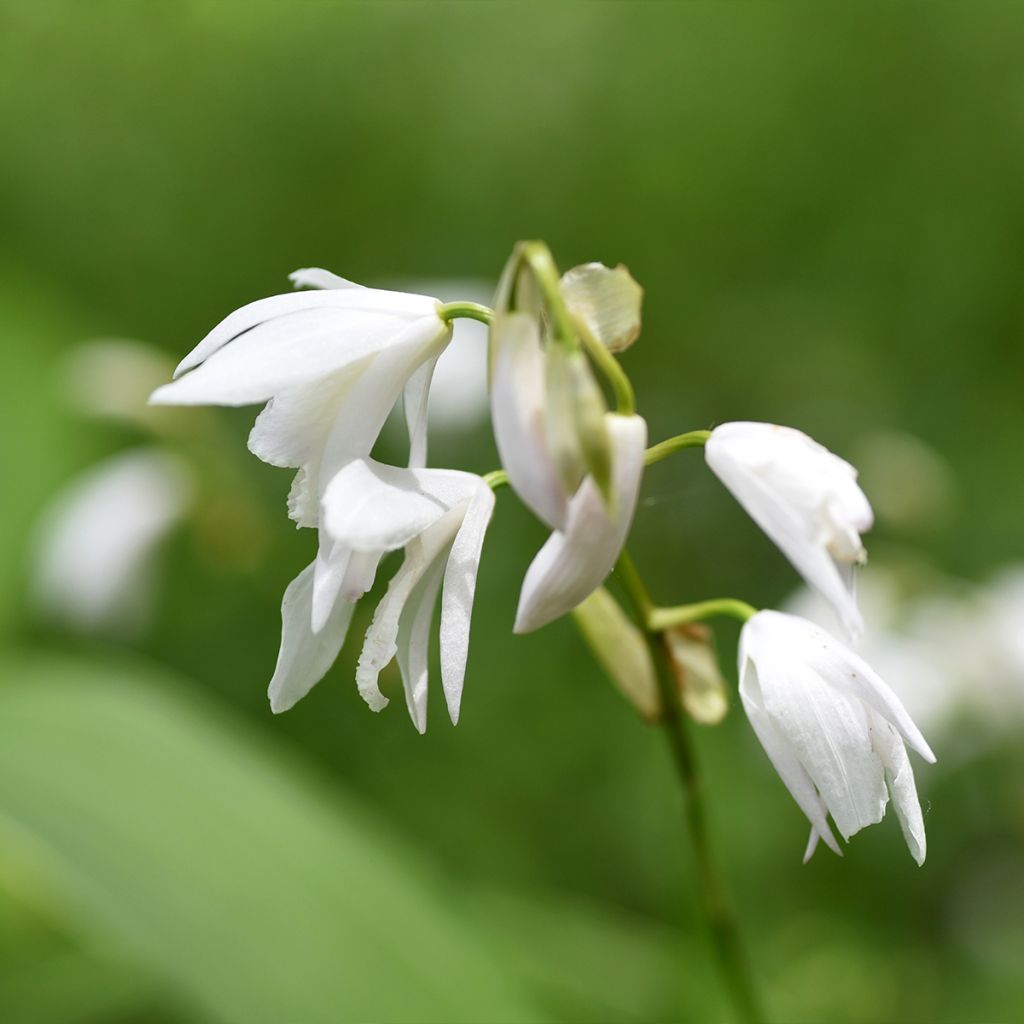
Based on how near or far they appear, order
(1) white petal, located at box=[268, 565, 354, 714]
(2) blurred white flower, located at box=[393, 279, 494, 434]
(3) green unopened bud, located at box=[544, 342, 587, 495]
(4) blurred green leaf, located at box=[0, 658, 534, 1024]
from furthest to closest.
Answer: (2) blurred white flower, located at box=[393, 279, 494, 434] < (4) blurred green leaf, located at box=[0, 658, 534, 1024] < (1) white petal, located at box=[268, 565, 354, 714] < (3) green unopened bud, located at box=[544, 342, 587, 495]

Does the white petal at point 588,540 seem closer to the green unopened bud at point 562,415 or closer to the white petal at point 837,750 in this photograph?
the green unopened bud at point 562,415

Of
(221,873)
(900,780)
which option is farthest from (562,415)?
(221,873)

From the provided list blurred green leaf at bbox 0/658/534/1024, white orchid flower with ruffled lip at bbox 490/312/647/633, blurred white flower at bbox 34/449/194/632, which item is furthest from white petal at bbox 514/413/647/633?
blurred white flower at bbox 34/449/194/632

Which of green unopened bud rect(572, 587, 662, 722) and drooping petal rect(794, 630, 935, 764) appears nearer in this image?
drooping petal rect(794, 630, 935, 764)

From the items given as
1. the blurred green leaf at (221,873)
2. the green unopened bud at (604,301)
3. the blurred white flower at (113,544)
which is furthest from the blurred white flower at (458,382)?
the green unopened bud at (604,301)

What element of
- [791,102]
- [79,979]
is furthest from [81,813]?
[791,102]

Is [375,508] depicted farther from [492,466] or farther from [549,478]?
[492,466]

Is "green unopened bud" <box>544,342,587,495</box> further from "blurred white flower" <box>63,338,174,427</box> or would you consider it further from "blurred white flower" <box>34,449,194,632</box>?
"blurred white flower" <box>34,449,194,632</box>
